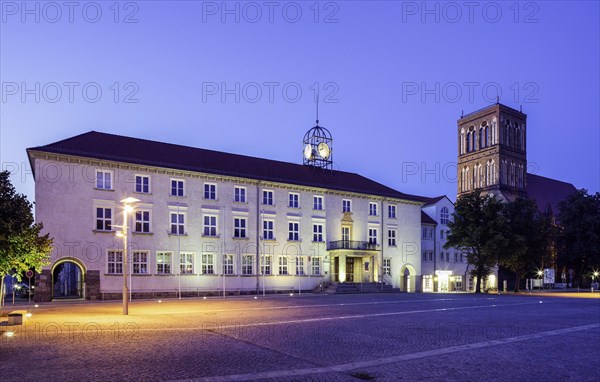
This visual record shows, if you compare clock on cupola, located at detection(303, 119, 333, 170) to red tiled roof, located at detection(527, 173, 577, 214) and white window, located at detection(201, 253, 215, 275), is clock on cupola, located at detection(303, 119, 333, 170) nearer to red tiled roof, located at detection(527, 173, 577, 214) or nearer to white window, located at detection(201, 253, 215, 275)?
white window, located at detection(201, 253, 215, 275)

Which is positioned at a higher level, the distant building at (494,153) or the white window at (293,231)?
the distant building at (494,153)

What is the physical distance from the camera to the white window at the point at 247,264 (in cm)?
4578

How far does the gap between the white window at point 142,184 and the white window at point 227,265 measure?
900 cm

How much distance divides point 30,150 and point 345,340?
98.9 ft

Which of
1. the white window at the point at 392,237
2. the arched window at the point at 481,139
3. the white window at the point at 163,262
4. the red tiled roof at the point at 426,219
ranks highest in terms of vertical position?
the arched window at the point at 481,139

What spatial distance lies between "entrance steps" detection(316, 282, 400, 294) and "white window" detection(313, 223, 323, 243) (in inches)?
185

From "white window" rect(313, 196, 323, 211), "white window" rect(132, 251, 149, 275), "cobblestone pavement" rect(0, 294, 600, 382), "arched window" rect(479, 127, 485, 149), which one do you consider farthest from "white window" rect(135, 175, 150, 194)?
"arched window" rect(479, 127, 485, 149)

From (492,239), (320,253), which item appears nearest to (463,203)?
(492,239)

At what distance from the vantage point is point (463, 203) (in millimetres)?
54562

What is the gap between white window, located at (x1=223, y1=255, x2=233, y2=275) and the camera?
44531 millimetres

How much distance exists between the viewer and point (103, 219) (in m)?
38.9

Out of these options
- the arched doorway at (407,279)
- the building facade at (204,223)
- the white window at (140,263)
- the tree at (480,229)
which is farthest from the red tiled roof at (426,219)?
the white window at (140,263)

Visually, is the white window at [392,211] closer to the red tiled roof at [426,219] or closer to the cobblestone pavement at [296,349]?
the red tiled roof at [426,219]

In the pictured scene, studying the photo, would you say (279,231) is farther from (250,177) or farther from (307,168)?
(307,168)
